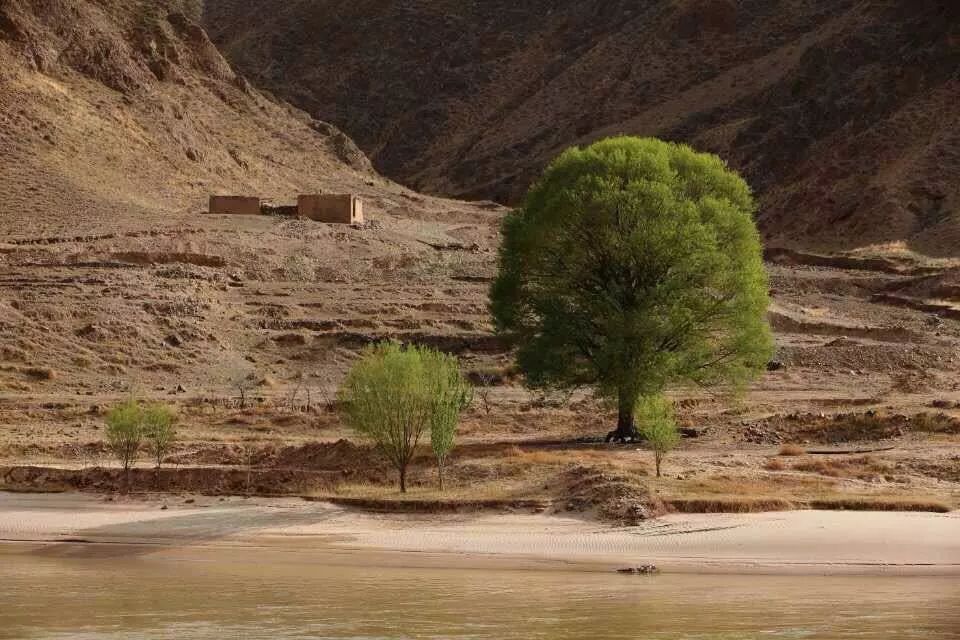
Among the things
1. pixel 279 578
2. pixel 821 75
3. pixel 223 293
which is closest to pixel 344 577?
pixel 279 578

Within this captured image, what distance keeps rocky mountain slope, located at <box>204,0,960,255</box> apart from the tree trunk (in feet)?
197

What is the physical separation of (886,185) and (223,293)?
5724 cm

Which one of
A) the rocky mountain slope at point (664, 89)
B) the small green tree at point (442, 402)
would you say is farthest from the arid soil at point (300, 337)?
the rocky mountain slope at point (664, 89)

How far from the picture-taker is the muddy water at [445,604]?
72.0 feet

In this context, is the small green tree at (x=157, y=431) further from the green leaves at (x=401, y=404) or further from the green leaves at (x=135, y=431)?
the green leaves at (x=401, y=404)

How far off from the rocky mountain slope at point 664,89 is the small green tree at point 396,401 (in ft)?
222

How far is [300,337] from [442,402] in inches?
958

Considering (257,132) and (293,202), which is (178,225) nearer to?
(293,202)

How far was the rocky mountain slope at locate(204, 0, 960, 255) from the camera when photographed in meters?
111

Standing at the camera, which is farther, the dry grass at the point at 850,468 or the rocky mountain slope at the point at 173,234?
the rocky mountain slope at the point at 173,234

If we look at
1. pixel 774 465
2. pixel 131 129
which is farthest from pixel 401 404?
pixel 131 129

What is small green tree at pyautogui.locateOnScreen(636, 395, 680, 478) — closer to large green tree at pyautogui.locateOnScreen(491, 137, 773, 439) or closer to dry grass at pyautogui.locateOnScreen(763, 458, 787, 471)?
dry grass at pyautogui.locateOnScreen(763, 458, 787, 471)

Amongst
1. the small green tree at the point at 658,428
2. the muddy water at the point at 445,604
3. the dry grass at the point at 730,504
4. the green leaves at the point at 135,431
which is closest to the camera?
the muddy water at the point at 445,604

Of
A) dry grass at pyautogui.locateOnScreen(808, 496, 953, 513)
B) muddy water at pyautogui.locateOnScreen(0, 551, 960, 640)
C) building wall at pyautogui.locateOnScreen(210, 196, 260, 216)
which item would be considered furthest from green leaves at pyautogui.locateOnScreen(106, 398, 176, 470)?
building wall at pyautogui.locateOnScreen(210, 196, 260, 216)
